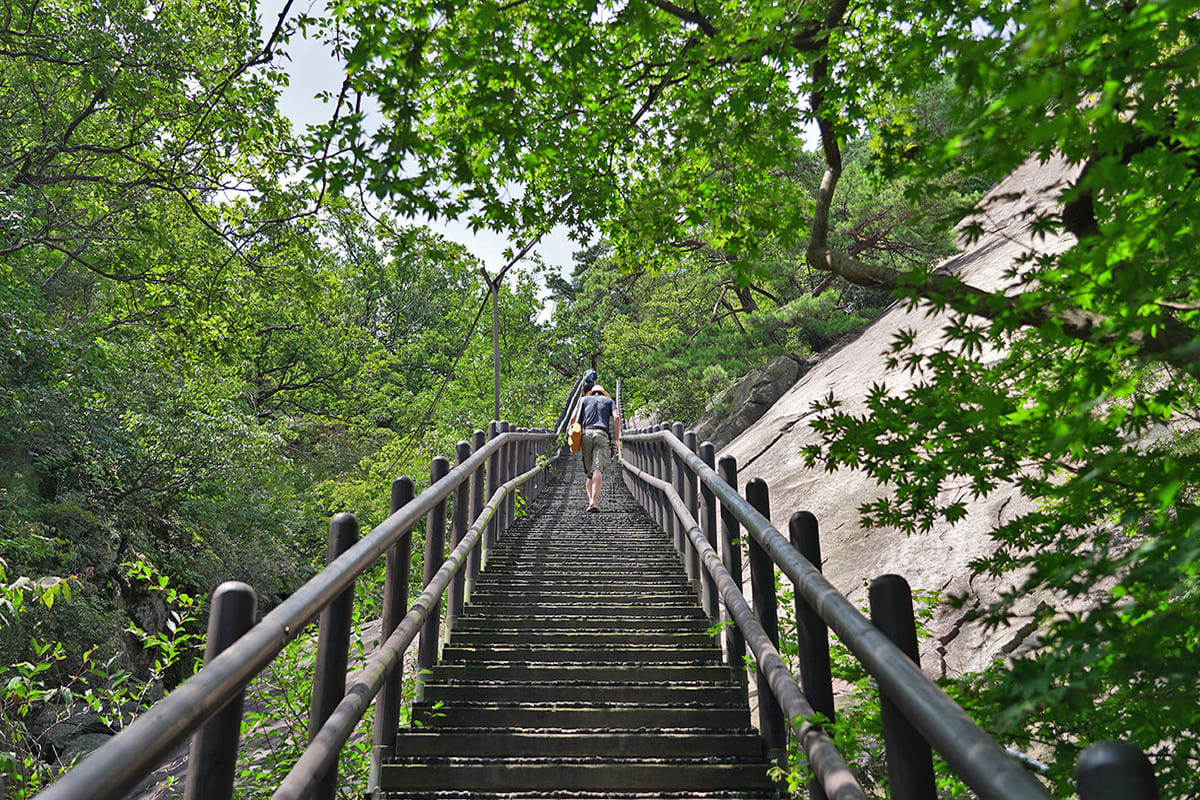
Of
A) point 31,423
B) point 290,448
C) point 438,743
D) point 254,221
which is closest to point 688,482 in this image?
point 438,743

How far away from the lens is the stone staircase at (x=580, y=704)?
3160mm

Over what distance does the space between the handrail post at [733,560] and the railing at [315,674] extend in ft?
4.68

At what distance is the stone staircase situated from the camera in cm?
316

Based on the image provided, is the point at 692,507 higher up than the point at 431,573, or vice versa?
the point at 692,507

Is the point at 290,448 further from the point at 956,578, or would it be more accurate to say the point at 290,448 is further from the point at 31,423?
the point at 956,578

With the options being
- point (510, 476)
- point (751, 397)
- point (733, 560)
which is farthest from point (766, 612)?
point (751, 397)

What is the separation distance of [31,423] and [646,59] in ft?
33.3

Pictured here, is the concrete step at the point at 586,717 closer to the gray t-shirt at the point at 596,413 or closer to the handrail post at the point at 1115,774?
the handrail post at the point at 1115,774

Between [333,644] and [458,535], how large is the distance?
2631mm

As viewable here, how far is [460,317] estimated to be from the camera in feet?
119

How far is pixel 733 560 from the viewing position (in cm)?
425

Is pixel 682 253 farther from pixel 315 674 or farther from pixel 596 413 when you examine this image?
pixel 315 674

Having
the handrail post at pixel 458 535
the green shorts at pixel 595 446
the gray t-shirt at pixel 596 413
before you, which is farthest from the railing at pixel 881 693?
the gray t-shirt at pixel 596 413

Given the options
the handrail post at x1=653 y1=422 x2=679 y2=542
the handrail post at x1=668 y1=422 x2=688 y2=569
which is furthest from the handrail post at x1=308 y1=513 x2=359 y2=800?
the handrail post at x1=653 y1=422 x2=679 y2=542
